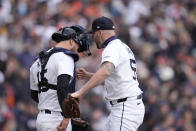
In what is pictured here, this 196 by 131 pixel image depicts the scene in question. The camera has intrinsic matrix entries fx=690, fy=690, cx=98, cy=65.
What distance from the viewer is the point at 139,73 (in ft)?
54.6

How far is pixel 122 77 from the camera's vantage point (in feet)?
28.4

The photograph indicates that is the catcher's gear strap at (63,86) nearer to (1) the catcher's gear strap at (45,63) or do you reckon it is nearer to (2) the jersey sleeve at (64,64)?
(2) the jersey sleeve at (64,64)

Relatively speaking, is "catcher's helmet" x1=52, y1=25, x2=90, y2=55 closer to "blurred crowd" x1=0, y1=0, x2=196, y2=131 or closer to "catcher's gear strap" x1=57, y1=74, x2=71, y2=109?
"catcher's gear strap" x1=57, y1=74, x2=71, y2=109

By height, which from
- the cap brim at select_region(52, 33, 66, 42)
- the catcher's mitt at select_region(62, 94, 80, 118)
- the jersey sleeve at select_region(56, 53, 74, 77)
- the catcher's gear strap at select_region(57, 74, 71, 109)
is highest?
the cap brim at select_region(52, 33, 66, 42)

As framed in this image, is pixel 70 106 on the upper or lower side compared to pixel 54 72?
lower

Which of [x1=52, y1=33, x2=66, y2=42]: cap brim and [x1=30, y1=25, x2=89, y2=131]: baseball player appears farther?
[x1=52, y1=33, x2=66, y2=42]: cap brim

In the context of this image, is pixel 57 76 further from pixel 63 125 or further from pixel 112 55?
pixel 112 55

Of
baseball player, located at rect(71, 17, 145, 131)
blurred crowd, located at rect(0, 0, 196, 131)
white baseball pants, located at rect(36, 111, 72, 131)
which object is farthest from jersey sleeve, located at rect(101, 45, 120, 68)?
blurred crowd, located at rect(0, 0, 196, 131)

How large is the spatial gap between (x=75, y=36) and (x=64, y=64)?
0.52 m

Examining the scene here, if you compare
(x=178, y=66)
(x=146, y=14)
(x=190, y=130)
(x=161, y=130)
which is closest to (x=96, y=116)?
(x=161, y=130)

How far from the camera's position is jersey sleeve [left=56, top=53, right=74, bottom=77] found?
820cm

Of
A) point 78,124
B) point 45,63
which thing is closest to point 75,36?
point 45,63

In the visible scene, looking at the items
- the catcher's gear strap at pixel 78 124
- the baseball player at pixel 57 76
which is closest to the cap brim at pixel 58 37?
the baseball player at pixel 57 76

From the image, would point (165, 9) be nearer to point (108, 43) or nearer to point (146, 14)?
point (146, 14)
